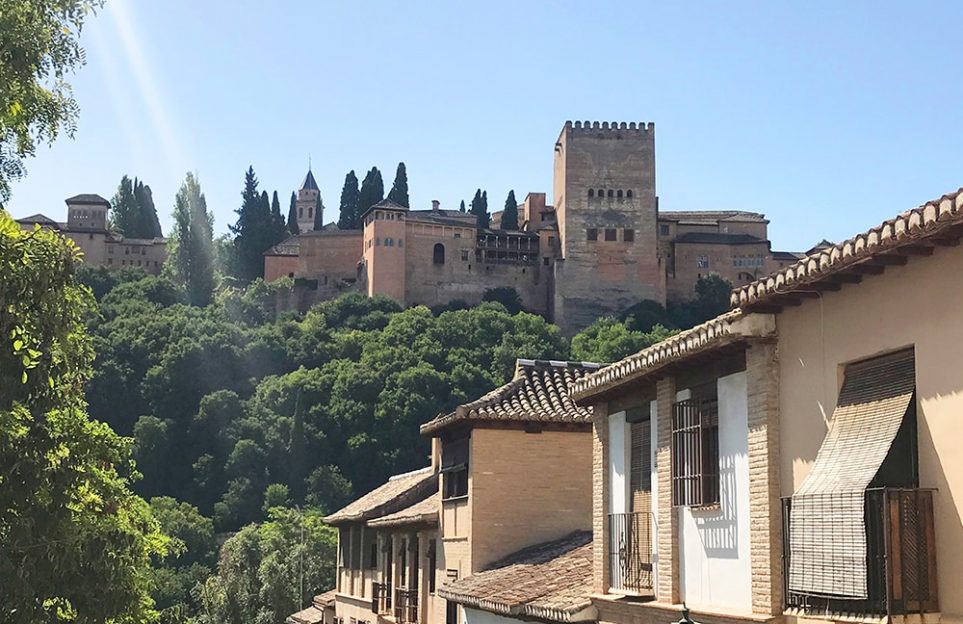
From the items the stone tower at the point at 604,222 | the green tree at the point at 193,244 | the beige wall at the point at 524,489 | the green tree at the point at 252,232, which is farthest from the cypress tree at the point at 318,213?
the beige wall at the point at 524,489

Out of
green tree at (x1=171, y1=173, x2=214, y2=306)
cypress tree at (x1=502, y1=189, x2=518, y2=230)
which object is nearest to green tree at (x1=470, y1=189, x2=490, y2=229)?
cypress tree at (x1=502, y1=189, x2=518, y2=230)

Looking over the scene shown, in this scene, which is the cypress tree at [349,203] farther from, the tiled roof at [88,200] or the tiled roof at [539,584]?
the tiled roof at [539,584]

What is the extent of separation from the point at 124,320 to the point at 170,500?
76.0 ft

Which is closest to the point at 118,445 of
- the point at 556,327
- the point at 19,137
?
the point at 19,137

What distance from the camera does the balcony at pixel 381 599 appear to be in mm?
24047

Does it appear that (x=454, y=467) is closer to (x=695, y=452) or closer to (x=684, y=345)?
(x=695, y=452)

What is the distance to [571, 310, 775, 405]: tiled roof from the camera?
399 inches

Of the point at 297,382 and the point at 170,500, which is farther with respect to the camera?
the point at 297,382

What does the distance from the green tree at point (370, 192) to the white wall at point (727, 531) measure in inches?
3741

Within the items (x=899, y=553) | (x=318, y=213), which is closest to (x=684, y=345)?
(x=899, y=553)

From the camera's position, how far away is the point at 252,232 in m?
107

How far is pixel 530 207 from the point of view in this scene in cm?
10038

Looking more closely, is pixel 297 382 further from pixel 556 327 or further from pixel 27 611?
pixel 27 611

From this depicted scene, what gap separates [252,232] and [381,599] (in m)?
85.4
